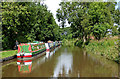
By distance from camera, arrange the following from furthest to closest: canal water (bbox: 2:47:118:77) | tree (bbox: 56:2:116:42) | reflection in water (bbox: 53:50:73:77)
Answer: tree (bbox: 56:2:116:42)
reflection in water (bbox: 53:50:73:77)
canal water (bbox: 2:47:118:77)

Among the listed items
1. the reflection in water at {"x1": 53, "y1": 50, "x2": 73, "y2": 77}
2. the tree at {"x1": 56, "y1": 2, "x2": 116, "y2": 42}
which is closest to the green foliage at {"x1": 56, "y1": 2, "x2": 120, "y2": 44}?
the tree at {"x1": 56, "y1": 2, "x2": 116, "y2": 42}

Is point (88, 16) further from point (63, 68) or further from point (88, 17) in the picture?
point (63, 68)

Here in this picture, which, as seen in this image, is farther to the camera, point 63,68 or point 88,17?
point 88,17

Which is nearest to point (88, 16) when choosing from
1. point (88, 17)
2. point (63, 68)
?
point (88, 17)

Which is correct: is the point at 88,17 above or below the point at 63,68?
above

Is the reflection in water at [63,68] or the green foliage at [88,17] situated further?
the green foliage at [88,17]

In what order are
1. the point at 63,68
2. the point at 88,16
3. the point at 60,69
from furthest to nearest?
the point at 88,16
the point at 63,68
the point at 60,69

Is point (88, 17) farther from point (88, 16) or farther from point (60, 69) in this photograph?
point (60, 69)

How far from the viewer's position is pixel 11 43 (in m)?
25.5

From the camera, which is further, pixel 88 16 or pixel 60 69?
pixel 88 16

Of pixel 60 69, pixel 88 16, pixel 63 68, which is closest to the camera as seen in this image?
pixel 60 69

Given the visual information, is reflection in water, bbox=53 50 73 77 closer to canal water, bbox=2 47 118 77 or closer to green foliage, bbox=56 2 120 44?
canal water, bbox=2 47 118 77

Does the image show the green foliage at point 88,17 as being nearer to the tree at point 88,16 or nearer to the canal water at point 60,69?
the tree at point 88,16

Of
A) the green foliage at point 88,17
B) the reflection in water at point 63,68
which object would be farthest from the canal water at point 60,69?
the green foliage at point 88,17
